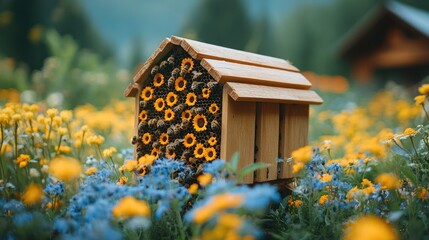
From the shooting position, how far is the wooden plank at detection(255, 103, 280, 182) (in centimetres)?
260

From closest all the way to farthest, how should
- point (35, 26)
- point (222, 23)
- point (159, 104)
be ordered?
point (159, 104) → point (35, 26) → point (222, 23)

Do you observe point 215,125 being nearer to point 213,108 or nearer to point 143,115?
point 213,108

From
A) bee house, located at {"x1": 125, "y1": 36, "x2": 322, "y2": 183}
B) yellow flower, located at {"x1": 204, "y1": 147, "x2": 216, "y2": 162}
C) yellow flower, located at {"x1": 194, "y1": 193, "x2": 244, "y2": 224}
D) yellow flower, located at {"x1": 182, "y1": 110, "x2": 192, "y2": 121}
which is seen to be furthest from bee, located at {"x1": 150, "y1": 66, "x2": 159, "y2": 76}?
yellow flower, located at {"x1": 194, "y1": 193, "x2": 244, "y2": 224}

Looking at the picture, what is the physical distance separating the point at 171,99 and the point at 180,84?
115mm

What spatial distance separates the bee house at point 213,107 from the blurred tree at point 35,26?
10.3m

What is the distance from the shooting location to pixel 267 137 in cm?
266

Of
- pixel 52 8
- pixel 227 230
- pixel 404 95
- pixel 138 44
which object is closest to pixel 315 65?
pixel 138 44

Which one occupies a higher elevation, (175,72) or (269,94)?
(175,72)

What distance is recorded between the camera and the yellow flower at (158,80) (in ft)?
8.80

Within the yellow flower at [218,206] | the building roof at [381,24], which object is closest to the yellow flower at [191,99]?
the yellow flower at [218,206]

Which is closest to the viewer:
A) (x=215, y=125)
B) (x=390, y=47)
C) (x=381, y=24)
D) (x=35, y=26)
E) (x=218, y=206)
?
(x=218, y=206)

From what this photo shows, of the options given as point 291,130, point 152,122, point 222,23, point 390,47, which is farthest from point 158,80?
point 222,23

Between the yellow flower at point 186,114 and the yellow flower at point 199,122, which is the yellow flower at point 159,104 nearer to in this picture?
the yellow flower at point 186,114

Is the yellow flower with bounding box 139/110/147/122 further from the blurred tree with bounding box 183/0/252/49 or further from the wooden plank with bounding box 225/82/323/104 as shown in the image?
the blurred tree with bounding box 183/0/252/49
